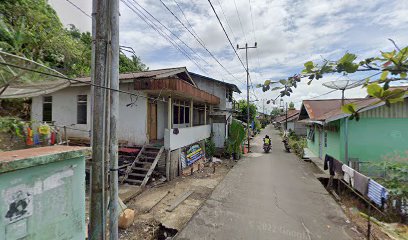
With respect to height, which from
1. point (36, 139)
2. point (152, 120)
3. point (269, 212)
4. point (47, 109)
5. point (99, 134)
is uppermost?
point (47, 109)

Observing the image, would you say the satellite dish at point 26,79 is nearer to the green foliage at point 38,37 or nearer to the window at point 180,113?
the green foliage at point 38,37

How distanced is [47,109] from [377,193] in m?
15.9

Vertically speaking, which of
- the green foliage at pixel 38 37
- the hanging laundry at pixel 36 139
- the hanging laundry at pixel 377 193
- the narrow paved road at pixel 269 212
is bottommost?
the narrow paved road at pixel 269 212

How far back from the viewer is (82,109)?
11.3 meters

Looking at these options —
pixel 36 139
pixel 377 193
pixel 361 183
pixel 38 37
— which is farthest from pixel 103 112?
pixel 38 37

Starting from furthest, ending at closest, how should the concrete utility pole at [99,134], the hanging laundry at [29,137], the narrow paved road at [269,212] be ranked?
the hanging laundry at [29,137]
the narrow paved road at [269,212]
the concrete utility pole at [99,134]

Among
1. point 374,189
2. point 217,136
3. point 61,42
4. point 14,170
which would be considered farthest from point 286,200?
point 61,42

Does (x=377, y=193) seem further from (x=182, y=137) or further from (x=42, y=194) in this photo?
(x=42, y=194)

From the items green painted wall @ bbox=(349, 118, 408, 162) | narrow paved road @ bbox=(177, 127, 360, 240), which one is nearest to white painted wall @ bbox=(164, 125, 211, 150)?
narrow paved road @ bbox=(177, 127, 360, 240)

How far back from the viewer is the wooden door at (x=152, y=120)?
427 inches

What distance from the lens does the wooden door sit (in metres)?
10.8

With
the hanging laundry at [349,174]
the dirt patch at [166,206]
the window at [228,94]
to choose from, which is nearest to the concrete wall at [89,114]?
the dirt patch at [166,206]

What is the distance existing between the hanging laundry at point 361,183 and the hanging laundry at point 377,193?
18cm

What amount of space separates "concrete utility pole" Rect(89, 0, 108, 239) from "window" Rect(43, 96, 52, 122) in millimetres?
11734
